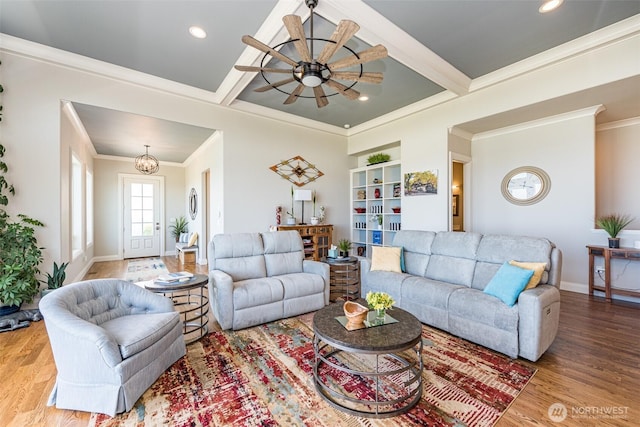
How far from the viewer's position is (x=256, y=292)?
3.05m

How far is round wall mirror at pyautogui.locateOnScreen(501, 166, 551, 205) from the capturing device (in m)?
4.57

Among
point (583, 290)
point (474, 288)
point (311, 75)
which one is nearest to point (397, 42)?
point (311, 75)

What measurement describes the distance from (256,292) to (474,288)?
239cm

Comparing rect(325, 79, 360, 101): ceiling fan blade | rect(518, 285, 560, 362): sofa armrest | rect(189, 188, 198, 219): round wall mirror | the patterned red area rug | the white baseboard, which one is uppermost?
rect(325, 79, 360, 101): ceiling fan blade

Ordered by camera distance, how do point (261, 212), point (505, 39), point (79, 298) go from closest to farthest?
1. point (79, 298)
2. point (505, 39)
3. point (261, 212)

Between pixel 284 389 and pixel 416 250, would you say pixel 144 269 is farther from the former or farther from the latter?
pixel 416 250

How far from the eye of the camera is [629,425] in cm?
167

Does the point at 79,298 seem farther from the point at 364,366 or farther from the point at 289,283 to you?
the point at 364,366

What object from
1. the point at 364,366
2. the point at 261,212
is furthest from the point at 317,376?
the point at 261,212

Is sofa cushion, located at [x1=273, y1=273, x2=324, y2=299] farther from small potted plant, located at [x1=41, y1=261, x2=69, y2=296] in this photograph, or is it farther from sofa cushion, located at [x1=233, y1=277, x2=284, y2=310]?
small potted plant, located at [x1=41, y1=261, x2=69, y2=296]

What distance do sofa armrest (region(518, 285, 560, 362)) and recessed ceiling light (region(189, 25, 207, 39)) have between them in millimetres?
4096

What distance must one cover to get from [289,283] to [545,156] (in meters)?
4.59

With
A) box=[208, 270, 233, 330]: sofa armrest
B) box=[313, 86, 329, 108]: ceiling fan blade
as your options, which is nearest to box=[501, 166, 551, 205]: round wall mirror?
box=[313, 86, 329, 108]: ceiling fan blade

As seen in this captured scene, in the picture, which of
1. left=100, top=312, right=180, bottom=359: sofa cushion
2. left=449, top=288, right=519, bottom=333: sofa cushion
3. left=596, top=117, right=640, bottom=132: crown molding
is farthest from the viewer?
left=596, top=117, right=640, bottom=132: crown molding
